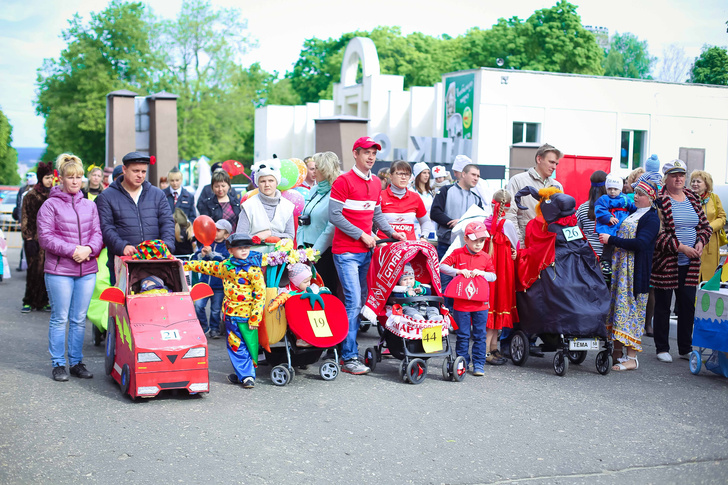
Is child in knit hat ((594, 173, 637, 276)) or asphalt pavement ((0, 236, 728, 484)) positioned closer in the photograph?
asphalt pavement ((0, 236, 728, 484))

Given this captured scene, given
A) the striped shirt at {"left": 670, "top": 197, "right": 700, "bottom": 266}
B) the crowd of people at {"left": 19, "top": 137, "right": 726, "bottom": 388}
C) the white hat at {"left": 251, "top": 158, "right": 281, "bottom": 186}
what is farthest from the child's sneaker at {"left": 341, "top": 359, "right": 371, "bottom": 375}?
the striped shirt at {"left": 670, "top": 197, "right": 700, "bottom": 266}

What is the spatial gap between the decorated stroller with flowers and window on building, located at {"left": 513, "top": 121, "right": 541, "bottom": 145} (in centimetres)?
2854

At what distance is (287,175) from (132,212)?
1.89 metres

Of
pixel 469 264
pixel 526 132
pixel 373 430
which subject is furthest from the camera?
pixel 526 132

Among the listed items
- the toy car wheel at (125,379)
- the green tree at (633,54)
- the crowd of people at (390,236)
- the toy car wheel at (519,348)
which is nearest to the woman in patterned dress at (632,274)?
the crowd of people at (390,236)

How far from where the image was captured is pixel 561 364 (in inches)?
313

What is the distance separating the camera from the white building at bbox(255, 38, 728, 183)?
34.1 m

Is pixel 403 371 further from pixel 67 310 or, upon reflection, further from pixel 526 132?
pixel 526 132

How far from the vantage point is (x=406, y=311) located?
7.67 m

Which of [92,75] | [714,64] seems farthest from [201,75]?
[714,64]

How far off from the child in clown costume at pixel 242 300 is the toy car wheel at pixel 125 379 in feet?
3.18

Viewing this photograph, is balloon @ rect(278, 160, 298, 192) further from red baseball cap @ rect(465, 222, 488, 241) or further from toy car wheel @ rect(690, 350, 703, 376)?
toy car wheel @ rect(690, 350, 703, 376)

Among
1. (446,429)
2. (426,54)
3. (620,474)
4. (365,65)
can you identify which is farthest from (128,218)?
(426,54)

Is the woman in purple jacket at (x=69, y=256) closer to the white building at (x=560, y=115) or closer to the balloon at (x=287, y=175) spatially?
the balloon at (x=287, y=175)
